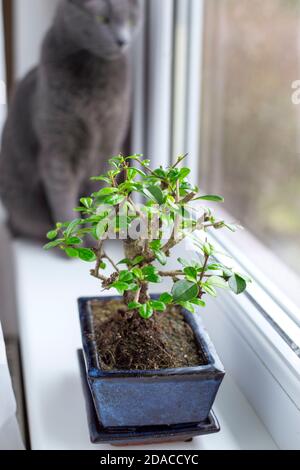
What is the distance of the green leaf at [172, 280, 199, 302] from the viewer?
1.64ft

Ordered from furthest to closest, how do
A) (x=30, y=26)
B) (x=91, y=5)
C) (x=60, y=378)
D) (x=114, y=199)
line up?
(x=30, y=26)
(x=91, y=5)
(x=60, y=378)
(x=114, y=199)

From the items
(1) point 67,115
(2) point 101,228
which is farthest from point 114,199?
(1) point 67,115

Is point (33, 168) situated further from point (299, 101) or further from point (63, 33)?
point (299, 101)

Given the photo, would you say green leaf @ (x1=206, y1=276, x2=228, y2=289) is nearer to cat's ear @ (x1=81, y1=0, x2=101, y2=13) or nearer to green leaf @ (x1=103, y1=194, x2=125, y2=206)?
green leaf @ (x1=103, y1=194, x2=125, y2=206)

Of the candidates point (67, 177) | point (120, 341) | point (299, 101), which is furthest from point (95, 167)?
point (120, 341)

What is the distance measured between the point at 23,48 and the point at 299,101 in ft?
2.30

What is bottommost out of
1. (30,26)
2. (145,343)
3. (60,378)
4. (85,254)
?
(60,378)

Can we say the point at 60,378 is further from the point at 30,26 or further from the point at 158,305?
the point at 30,26

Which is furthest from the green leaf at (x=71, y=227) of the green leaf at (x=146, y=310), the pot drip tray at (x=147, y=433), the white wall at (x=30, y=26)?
the white wall at (x=30, y=26)

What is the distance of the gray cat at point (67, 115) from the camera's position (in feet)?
3.16

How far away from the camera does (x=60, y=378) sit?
0.71 meters

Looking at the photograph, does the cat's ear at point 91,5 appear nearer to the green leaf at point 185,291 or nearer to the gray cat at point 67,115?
the gray cat at point 67,115

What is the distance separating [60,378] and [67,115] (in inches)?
21.4

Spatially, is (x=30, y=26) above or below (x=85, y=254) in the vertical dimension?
above
